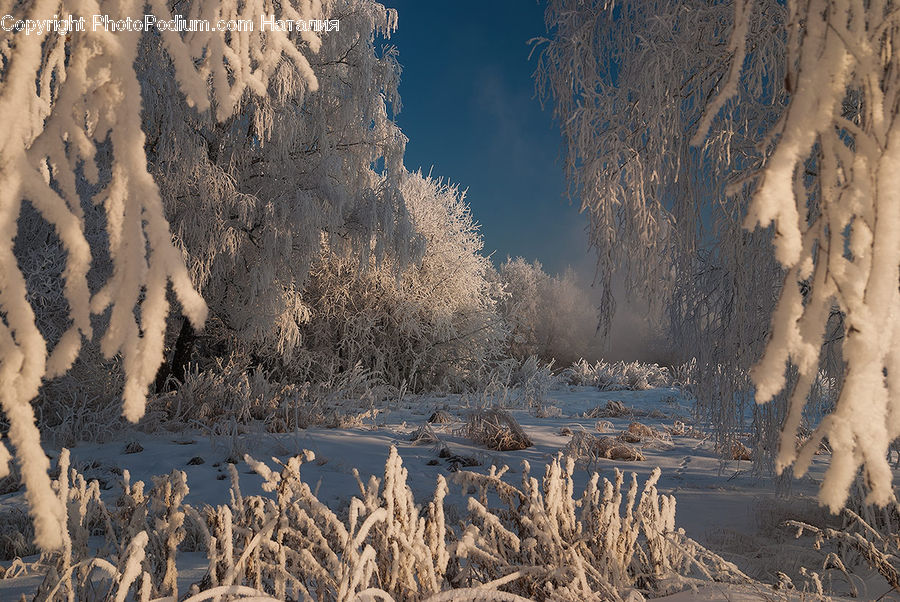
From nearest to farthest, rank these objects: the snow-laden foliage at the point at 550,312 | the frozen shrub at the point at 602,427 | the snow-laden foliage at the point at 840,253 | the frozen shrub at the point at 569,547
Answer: the snow-laden foliage at the point at 840,253
the frozen shrub at the point at 569,547
the frozen shrub at the point at 602,427
the snow-laden foliage at the point at 550,312

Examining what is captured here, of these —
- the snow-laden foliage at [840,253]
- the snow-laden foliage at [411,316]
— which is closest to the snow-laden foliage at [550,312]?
the snow-laden foliage at [411,316]

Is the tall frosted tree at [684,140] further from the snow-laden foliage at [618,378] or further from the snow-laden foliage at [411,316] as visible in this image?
the snow-laden foliage at [618,378]

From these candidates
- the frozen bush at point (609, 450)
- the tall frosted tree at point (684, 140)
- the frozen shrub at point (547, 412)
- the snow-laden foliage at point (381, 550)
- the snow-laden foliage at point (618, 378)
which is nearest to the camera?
the snow-laden foliage at point (381, 550)

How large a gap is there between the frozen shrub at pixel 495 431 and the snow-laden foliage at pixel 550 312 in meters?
13.6

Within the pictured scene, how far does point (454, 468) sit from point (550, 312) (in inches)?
681

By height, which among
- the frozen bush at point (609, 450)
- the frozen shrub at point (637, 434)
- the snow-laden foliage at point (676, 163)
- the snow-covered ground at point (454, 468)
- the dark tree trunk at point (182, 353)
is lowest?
the snow-covered ground at point (454, 468)

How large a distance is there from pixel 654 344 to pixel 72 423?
19978mm

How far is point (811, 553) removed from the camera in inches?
112

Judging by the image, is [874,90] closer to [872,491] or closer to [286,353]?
[872,491]

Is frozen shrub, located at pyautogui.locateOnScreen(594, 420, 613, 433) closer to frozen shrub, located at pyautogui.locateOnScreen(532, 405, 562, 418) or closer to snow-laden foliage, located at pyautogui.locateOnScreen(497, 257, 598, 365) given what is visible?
frozen shrub, located at pyautogui.locateOnScreen(532, 405, 562, 418)

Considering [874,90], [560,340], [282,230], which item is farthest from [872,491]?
[560,340]

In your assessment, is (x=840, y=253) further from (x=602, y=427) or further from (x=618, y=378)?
(x=618, y=378)

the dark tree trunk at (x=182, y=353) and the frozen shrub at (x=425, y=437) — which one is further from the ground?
the dark tree trunk at (x=182, y=353)

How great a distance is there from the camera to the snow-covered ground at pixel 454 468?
3059 millimetres
